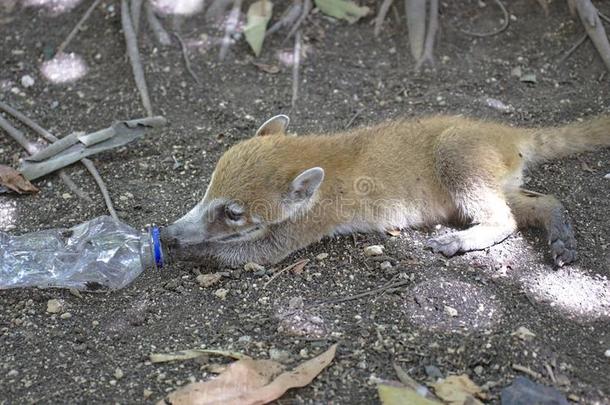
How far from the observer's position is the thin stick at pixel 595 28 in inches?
292

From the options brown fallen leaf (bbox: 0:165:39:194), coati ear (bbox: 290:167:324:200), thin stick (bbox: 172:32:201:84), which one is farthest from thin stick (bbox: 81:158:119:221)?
thin stick (bbox: 172:32:201:84)

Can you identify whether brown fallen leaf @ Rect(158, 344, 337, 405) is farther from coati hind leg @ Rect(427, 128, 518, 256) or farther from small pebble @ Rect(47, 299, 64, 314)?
coati hind leg @ Rect(427, 128, 518, 256)

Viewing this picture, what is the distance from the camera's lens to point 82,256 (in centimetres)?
552

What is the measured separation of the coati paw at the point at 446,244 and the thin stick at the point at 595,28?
10.3 feet

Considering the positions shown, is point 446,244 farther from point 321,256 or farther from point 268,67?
point 268,67

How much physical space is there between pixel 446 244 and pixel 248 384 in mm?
2157

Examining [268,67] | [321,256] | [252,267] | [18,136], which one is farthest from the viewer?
[268,67]

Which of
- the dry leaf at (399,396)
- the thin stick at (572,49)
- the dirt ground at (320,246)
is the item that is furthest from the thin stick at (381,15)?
the dry leaf at (399,396)

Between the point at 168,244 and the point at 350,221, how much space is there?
152 cm

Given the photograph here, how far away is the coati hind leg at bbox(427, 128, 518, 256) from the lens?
571cm

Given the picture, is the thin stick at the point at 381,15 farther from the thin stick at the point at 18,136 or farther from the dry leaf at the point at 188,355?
the dry leaf at the point at 188,355

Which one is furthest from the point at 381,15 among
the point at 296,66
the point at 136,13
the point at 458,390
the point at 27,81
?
the point at 458,390

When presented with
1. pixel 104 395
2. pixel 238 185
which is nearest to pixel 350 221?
pixel 238 185

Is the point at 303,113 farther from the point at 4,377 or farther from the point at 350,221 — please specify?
the point at 4,377
